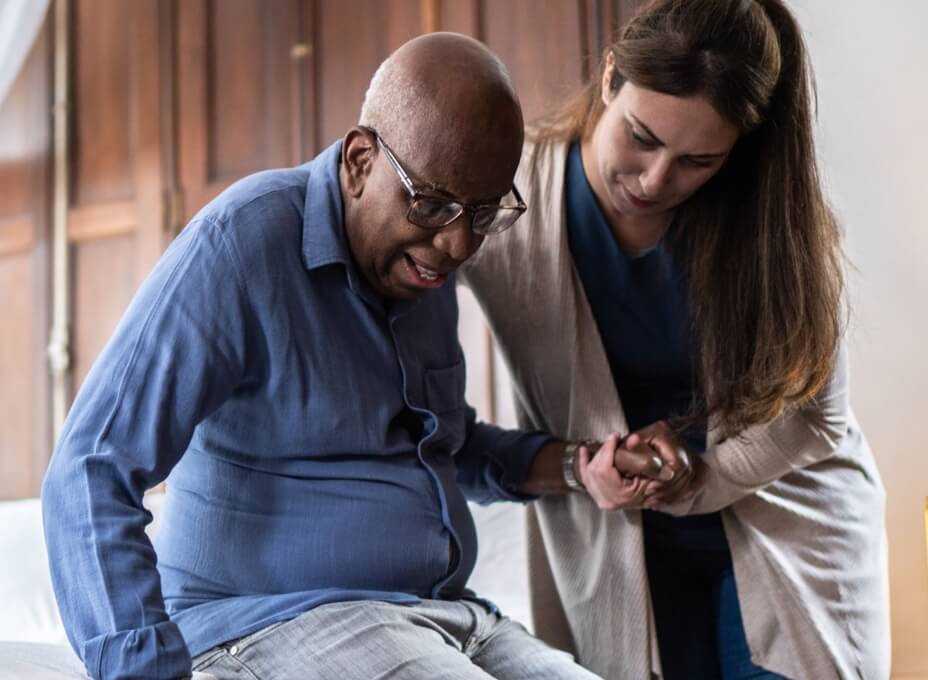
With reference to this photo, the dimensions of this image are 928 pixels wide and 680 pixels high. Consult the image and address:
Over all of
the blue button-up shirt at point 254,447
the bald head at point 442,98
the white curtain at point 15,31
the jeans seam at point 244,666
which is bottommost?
the jeans seam at point 244,666

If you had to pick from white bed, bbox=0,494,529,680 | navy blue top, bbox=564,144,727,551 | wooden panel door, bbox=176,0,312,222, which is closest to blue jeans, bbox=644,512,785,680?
navy blue top, bbox=564,144,727,551

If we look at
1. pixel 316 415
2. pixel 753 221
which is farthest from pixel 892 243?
pixel 316 415

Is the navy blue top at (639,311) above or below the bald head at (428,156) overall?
below

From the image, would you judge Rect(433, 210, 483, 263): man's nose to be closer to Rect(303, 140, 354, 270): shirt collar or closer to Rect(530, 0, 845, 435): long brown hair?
Rect(303, 140, 354, 270): shirt collar

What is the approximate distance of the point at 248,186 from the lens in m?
1.34

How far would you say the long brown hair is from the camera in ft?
5.10

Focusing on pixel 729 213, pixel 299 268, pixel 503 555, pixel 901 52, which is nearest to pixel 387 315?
pixel 299 268

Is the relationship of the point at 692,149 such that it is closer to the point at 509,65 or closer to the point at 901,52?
the point at 901,52

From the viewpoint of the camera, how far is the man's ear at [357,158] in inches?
52.2

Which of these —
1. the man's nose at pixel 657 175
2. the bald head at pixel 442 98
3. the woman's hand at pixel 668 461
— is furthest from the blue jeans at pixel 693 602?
the bald head at pixel 442 98

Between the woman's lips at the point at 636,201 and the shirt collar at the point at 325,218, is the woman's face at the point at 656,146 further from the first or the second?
the shirt collar at the point at 325,218

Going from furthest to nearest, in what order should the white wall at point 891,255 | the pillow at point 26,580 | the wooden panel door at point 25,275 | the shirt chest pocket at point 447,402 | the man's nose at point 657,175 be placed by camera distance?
the wooden panel door at point 25,275
the white wall at point 891,255
the pillow at point 26,580
the man's nose at point 657,175
the shirt chest pocket at point 447,402

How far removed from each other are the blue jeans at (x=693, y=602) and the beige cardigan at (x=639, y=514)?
2.1 inches

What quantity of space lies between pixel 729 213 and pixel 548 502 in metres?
0.49
